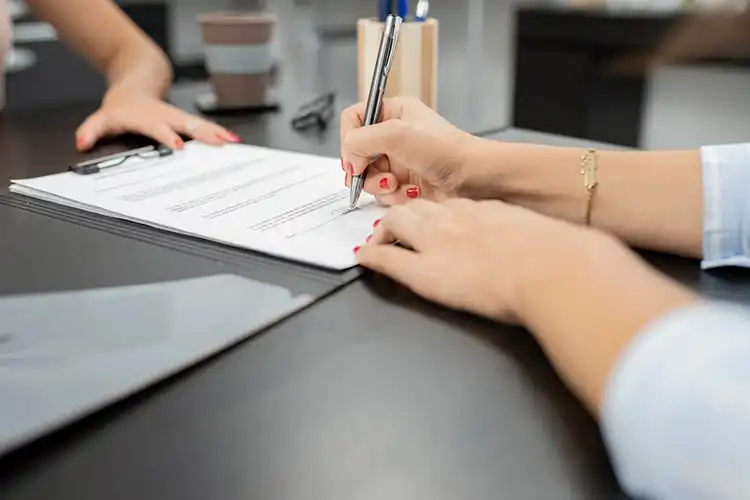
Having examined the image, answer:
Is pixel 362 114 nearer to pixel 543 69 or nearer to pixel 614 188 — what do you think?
pixel 614 188

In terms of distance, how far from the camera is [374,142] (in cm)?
69

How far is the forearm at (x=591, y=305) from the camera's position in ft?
1.22

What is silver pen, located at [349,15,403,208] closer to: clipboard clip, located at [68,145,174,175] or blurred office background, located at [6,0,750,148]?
clipboard clip, located at [68,145,174,175]

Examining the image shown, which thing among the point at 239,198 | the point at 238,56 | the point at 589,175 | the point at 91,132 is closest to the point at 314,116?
the point at 238,56

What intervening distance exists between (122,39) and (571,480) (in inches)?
49.4

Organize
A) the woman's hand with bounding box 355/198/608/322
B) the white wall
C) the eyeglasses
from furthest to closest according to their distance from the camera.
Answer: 1. the white wall
2. the eyeglasses
3. the woman's hand with bounding box 355/198/608/322

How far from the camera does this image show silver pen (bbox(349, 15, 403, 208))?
0.70 metres

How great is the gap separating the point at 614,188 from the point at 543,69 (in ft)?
5.76

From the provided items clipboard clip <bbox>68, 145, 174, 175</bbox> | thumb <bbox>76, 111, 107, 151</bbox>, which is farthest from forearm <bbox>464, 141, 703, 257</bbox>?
thumb <bbox>76, 111, 107, 151</bbox>

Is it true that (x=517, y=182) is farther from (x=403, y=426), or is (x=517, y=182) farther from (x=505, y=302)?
(x=403, y=426)

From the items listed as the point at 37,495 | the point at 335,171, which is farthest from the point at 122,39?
the point at 37,495

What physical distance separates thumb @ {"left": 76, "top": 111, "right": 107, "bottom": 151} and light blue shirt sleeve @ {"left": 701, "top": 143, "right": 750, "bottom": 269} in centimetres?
72

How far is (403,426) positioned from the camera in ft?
1.20

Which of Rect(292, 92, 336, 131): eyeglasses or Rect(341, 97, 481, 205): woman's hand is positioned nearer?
Rect(341, 97, 481, 205): woman's hand
